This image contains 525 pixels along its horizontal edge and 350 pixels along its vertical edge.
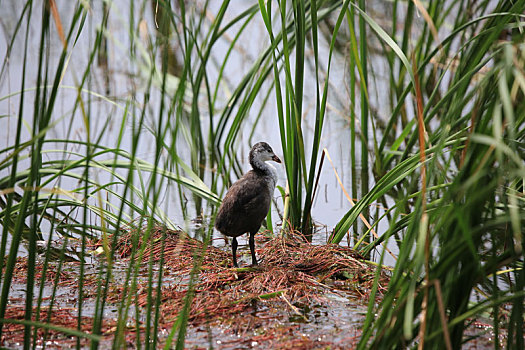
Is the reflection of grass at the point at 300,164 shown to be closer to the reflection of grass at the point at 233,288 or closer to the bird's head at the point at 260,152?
the reflection of grass at the point at 233,288

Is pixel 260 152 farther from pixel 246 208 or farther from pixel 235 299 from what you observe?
pixel 235 299

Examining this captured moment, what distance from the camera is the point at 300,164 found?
444 cm

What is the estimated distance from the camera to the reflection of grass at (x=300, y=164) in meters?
2.21

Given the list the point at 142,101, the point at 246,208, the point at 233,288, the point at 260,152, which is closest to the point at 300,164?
the point at 260,152

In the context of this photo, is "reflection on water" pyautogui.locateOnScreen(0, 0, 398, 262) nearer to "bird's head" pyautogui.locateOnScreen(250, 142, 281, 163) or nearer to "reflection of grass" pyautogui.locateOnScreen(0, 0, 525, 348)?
"reflection of grass" pyautogui.locateOnScreen(0, 0, 525, 348)

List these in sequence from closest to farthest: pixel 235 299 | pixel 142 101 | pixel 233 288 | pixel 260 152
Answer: pixel 235 299 < pixel 233 288 < pixel 260 152 < pixel 142 101

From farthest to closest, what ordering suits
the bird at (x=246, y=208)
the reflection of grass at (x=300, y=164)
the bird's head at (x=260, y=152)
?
the bird's head at (x=260, y=152)
the bird at (x=246, y=208)
the reflection of grass at (x=300, y=164)

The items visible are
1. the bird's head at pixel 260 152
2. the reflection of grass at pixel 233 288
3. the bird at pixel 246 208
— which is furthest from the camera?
the bird's head at pixel 260 152

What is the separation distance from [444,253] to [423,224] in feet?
0.46

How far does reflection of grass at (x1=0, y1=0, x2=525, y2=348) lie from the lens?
2207 millimetres

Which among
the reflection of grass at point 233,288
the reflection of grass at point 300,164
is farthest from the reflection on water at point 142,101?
the reflection of grass at point 233,288

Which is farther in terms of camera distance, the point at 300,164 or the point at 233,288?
the point at 300,164

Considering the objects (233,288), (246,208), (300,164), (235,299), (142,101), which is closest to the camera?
(235,299)

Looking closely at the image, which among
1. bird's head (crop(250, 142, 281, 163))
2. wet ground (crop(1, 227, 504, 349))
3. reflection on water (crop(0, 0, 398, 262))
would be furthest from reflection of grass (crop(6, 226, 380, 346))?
reflection on water (crop(0, 0, 398, 262))
